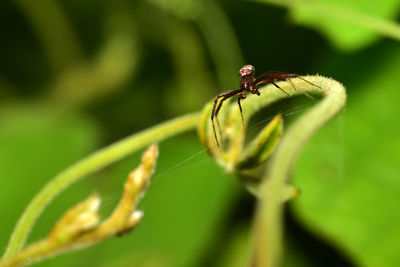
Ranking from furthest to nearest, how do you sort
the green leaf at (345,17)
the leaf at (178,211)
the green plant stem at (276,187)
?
the leaf at (178,211) < the green leaf at (345,17) < the green plant stem at (276,187)

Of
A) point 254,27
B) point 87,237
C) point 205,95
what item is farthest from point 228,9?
point 87,237

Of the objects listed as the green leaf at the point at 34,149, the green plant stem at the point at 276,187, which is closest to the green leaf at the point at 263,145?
the green plant stem at the point at 276,187

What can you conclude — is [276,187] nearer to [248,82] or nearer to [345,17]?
[248,82]

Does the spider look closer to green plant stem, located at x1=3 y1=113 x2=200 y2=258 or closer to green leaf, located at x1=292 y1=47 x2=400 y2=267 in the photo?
green plant stem, located at x1=3 y1=113 x2=200 y2=258

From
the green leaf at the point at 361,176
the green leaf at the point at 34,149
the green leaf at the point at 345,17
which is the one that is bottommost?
the green leaf at the point at 361,176

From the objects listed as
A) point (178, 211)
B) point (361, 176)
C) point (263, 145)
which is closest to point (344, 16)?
point (361, 176)

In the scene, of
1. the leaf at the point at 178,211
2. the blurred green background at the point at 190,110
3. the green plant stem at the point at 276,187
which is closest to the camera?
the green plant stem at the point at 276,187

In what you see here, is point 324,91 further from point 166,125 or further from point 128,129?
point 128,129

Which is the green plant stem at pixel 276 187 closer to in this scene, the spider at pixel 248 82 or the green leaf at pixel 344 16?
the spider at pixel 248 82
